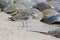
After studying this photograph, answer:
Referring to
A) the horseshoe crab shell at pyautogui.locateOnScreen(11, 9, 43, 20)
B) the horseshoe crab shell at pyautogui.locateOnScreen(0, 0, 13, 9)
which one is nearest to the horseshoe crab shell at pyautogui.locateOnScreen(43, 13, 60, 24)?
the horseshoe crab shell at pyautogui.locateOnScreen(11, 9, 43, 20)

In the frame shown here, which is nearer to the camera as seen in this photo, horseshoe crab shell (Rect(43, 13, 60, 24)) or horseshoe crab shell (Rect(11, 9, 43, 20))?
horseshoe crab shell (Rect(43, 13, 60, 24))

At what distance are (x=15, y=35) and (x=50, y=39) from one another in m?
0.24

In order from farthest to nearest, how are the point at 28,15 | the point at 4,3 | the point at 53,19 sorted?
the point at 4,3 → the point at 28,15 → the point at 53,19

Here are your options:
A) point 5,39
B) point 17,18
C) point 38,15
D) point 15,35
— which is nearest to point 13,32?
point 15,35

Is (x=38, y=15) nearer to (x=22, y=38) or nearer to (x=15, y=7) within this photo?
(x=15, y=7)

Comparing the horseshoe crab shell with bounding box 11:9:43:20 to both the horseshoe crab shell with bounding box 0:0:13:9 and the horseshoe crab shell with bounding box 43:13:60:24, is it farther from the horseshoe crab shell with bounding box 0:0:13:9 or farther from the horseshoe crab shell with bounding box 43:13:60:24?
the horseshoe crab shell with bounding box 0:0:13:9

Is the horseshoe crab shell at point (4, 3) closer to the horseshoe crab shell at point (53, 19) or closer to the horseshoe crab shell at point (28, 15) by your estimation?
the horseshoe crab shell at point (28, 15)

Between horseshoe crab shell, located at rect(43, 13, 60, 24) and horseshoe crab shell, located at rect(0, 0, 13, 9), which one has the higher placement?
horseshoe crab shell, located at rect(43, 13, 60, 24)

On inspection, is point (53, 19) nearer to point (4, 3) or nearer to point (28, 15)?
point (28, 15)

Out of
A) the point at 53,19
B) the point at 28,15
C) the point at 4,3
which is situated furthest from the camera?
the point at 4,3

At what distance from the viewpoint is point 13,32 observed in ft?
4.46

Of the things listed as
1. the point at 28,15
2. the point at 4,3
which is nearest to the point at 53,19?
the point at 28,15

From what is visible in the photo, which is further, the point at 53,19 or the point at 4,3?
the point at 4,3

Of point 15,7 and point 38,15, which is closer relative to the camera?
point 38,15
